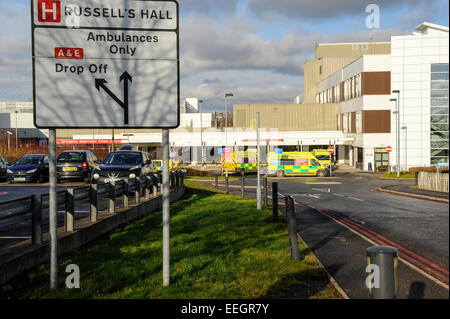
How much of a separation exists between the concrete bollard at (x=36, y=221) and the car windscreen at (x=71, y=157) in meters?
16.7

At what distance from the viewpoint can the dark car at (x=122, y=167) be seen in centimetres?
1712

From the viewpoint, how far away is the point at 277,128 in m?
70.9

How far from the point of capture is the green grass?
584 cm

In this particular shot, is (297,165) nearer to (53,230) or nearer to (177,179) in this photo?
(177,179)

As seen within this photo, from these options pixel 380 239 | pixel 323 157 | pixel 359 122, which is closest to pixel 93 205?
pixel 380 239

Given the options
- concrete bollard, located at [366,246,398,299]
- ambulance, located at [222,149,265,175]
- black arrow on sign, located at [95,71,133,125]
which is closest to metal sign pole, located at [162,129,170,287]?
black arrow on sign, located at [95,71,133,125]

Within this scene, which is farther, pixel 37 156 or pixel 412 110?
pixel 37 156

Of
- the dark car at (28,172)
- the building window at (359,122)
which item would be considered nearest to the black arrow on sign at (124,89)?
the dark car at (28,172)

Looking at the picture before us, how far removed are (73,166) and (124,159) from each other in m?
5.86

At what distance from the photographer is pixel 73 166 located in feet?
76.3

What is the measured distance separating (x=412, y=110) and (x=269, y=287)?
2936 millimetres

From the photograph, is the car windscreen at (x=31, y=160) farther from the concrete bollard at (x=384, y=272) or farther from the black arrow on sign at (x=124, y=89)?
the concrete bollard at (x=384, y=272)
